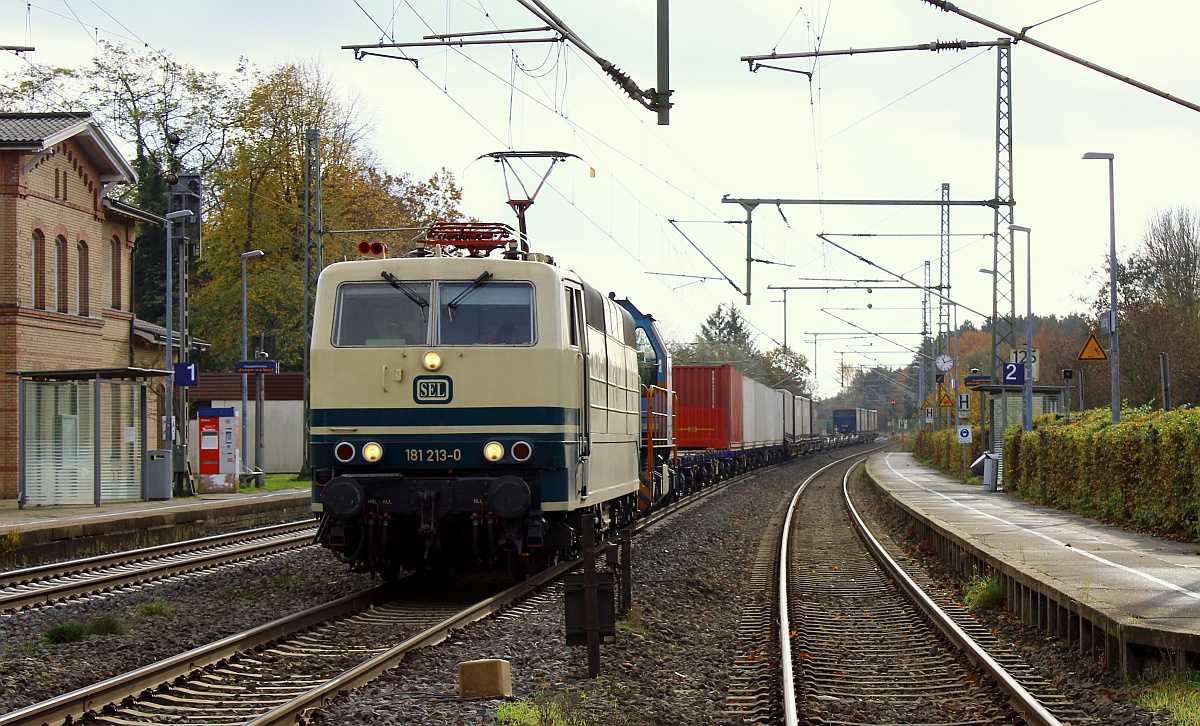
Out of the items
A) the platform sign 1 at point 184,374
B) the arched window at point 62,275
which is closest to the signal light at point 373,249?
the platform sign 1 at point 184,374

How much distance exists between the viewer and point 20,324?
27094 millimetres

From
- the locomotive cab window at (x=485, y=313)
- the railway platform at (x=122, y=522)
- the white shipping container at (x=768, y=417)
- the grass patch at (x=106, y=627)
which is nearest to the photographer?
the grass patch at (x=106, y=627)

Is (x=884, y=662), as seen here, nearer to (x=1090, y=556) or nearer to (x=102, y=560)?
(x=1090, y=556)

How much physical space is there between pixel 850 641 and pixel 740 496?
74.7 feet

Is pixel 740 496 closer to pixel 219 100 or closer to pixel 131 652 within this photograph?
pixel 131 652

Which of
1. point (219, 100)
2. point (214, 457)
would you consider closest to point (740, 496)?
point (214, 457)

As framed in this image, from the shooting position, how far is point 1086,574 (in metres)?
12.0

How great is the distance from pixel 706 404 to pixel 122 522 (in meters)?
19.3

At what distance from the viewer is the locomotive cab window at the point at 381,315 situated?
12.0 meters

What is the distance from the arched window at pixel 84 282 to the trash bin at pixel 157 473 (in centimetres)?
587

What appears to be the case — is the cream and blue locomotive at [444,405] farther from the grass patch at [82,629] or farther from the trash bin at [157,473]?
the trash bin at [157,473]

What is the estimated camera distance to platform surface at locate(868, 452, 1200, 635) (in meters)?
9.57

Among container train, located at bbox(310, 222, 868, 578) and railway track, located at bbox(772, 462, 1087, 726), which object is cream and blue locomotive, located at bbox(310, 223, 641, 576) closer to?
container train, located at bbox(310, 222, 868, 578)

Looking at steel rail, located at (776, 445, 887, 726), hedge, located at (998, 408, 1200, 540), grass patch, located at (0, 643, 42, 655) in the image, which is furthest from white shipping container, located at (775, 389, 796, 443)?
grass patch, located at (0, 643, 42, 655)
